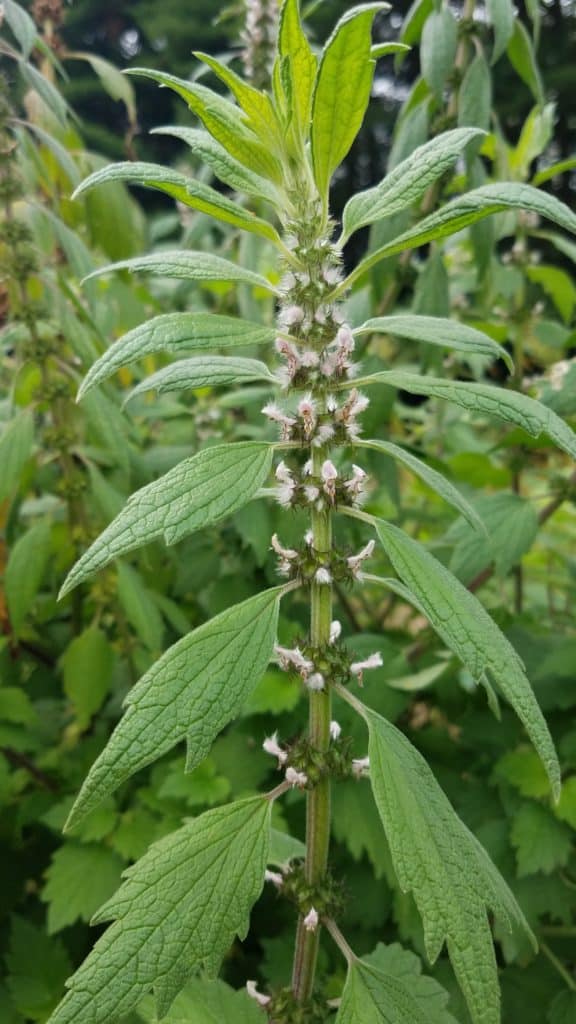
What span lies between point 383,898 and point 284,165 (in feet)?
Result: 5.58

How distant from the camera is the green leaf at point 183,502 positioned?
0.81 m

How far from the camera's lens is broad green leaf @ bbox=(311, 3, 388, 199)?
778 mm

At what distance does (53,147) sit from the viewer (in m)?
1.85

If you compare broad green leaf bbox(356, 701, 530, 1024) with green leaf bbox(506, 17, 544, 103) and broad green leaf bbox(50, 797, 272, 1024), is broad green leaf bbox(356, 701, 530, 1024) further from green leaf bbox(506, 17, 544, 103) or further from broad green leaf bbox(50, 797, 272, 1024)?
green leaf bbox(506, 17, 544, 103)

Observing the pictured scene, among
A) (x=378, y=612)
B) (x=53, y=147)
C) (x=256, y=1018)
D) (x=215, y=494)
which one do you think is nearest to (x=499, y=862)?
(x=256, y=1018)

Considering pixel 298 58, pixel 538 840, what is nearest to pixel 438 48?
pixel 298 58

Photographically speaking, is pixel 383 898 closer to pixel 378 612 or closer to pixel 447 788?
pixel 447 788

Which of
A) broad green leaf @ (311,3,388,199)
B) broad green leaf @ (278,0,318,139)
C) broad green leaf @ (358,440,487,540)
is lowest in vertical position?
broad green leaf @ (358,440,487,540)

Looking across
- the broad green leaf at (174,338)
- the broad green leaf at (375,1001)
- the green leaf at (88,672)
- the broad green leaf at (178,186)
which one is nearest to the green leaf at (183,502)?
the broad green leaf at (174,338)

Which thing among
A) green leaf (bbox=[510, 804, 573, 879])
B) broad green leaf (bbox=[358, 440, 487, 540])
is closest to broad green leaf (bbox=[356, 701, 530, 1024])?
broad green leaf (bbox=[358, 440, 487, 540])

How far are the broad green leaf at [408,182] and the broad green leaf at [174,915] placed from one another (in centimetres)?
77

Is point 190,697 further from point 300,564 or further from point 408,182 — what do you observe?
point 408,182

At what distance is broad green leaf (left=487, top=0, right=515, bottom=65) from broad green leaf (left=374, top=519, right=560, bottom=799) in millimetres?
1439

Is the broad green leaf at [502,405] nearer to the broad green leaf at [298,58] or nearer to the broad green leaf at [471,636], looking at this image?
the broad green leaf at [471,636]
